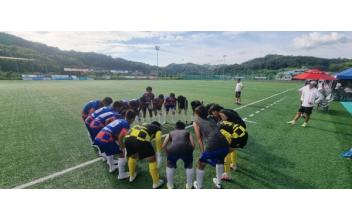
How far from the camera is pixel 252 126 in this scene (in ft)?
29.9

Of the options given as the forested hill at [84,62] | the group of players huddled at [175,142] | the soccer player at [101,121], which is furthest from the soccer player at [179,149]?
the forested hill at [84,62]

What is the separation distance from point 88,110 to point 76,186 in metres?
2.74

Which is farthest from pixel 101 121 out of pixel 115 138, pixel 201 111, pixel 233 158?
pixel 233 158

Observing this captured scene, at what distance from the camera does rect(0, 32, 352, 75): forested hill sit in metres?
78.4

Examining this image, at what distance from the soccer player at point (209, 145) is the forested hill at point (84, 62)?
245ft

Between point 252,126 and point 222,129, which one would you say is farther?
point 252,126

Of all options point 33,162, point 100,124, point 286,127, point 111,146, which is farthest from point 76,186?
point 286,127

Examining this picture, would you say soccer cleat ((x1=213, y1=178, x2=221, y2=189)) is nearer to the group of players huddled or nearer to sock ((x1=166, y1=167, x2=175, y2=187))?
the group of players huddled

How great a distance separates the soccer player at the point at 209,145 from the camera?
3965 mm

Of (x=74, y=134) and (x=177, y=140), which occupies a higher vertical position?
(x=177, y=140)

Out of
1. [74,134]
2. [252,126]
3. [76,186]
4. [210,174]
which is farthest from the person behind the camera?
[252,126]

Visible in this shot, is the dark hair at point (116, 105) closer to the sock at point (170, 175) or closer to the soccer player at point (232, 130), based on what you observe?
the sock at point (170, 175)

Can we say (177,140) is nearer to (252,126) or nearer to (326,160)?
(326,160)

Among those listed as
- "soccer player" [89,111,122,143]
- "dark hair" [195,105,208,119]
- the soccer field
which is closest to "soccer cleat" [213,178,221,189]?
the soccer field
